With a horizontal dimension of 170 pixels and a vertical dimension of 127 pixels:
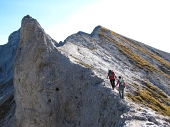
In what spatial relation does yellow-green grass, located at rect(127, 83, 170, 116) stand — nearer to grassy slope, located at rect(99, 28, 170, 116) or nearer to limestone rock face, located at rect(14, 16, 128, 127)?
grassy slope, located at rect(99, 28, 170, 116)

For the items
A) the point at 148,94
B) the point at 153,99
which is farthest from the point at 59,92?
the point at 148,94

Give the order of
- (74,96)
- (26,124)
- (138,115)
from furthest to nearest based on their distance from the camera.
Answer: (26,124)
(74,96)
(138,115)

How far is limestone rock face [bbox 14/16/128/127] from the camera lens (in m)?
36.7

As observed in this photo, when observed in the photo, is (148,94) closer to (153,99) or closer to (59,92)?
(153,99)

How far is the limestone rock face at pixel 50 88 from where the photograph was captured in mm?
36656

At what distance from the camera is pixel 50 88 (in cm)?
4147

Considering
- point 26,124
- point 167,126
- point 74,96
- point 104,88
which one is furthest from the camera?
point 26,124

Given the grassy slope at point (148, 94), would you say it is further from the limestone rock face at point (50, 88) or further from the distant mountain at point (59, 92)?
the limestone rock face at point (50, 88)

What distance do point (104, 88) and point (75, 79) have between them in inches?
311

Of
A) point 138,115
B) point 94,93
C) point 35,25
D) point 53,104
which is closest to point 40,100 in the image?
point 53,104

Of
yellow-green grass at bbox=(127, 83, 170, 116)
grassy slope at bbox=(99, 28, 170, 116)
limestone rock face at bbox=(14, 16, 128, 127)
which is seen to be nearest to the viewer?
limestone rock face at bbox=(14, 16, 128, 127)

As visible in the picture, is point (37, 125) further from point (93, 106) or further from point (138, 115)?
point (138, 115)

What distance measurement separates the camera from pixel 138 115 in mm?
25750

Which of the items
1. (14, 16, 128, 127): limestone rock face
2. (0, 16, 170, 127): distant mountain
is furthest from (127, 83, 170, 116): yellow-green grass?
(14, 16, 128, 127): limestone rock face
